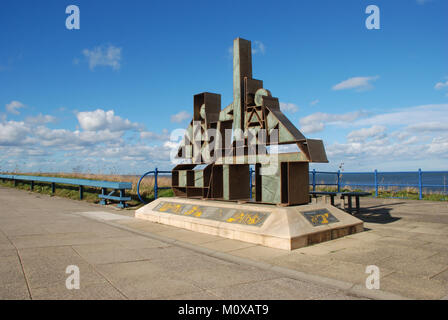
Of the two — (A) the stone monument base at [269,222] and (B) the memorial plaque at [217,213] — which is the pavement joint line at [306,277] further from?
(B) the memorial plaque at [217,213]

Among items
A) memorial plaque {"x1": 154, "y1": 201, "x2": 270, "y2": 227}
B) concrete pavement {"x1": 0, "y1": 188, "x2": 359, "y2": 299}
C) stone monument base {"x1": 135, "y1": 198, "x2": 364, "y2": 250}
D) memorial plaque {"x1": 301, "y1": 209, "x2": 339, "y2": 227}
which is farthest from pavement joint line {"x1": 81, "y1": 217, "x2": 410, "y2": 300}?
memorial plaque {"x1": 301, "y1": 209, "x2": 339, "y2": 227}

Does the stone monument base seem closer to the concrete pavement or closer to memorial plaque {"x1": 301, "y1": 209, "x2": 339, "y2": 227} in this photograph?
memorial plaque {"x1": 301, "y1": 209, "x2": 339, "y2": 227}

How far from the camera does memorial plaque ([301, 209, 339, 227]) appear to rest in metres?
6.73

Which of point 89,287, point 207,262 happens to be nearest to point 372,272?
point 207,262

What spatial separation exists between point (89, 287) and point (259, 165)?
511 cm

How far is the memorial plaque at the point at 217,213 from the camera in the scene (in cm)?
694

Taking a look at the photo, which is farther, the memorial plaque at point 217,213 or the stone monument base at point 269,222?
the memorial plaque at point 217,213

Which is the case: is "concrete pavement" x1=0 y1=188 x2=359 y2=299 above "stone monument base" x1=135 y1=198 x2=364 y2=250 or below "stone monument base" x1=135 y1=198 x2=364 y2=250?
below

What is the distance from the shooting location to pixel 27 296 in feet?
11.6

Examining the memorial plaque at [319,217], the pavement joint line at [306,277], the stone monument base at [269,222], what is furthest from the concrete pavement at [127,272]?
the memorial plaque at [319,217]

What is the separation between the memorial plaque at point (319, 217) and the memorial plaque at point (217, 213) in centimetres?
87

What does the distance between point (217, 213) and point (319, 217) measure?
243 cm

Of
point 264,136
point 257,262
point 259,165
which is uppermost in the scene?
point 264,136
